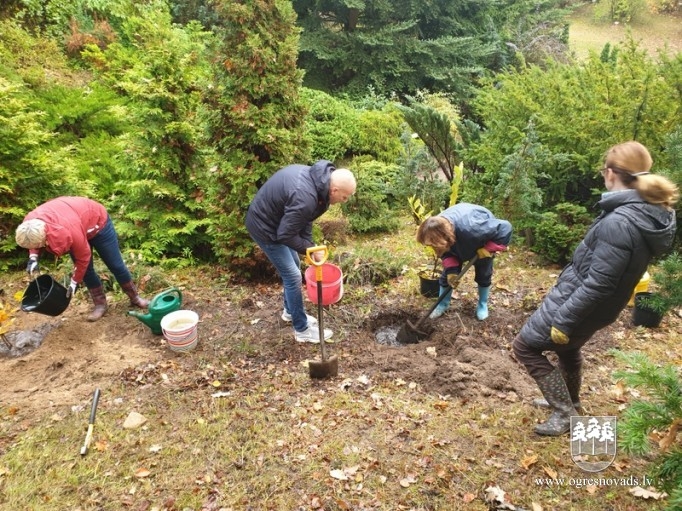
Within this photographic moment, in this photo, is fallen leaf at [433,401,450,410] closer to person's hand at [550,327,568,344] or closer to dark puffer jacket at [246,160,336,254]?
person's hand at [550,327,568,344]

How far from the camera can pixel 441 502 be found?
283 centimetres

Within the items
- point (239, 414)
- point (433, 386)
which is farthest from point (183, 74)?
point (433, 386)

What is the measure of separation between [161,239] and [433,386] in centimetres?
442

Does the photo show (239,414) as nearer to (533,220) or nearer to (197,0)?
(533,220)

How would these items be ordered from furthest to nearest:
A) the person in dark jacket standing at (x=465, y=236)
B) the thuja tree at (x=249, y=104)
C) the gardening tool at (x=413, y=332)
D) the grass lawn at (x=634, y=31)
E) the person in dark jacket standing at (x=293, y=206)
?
the grass lawn at (x=634, y=31) → the thuja tree at (x=249, y=104) → the gardening tool at (x=413, y=332) → the person in dark jacket standing at (x=465, y=236) → the person in dark jacket standing at (x=293, y=206)

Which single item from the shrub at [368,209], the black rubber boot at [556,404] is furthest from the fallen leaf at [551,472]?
the shrub at [368,209]

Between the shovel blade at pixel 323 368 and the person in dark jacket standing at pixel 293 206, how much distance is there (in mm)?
726

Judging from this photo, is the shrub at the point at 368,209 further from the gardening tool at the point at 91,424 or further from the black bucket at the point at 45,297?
the gardening tool at the point at 91,424

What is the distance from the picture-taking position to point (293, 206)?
12.3 ft

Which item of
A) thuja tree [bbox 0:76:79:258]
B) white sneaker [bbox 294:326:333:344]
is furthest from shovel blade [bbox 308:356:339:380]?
thuja tree [bbox 0:76:79:258]

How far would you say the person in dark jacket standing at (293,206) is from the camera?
3.77m

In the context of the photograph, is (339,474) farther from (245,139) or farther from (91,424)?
(245,139)

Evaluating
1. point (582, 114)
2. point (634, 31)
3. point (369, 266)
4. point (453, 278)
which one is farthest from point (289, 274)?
point (634, 31)

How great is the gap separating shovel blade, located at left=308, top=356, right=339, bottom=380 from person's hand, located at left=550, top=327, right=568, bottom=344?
1975 mm
